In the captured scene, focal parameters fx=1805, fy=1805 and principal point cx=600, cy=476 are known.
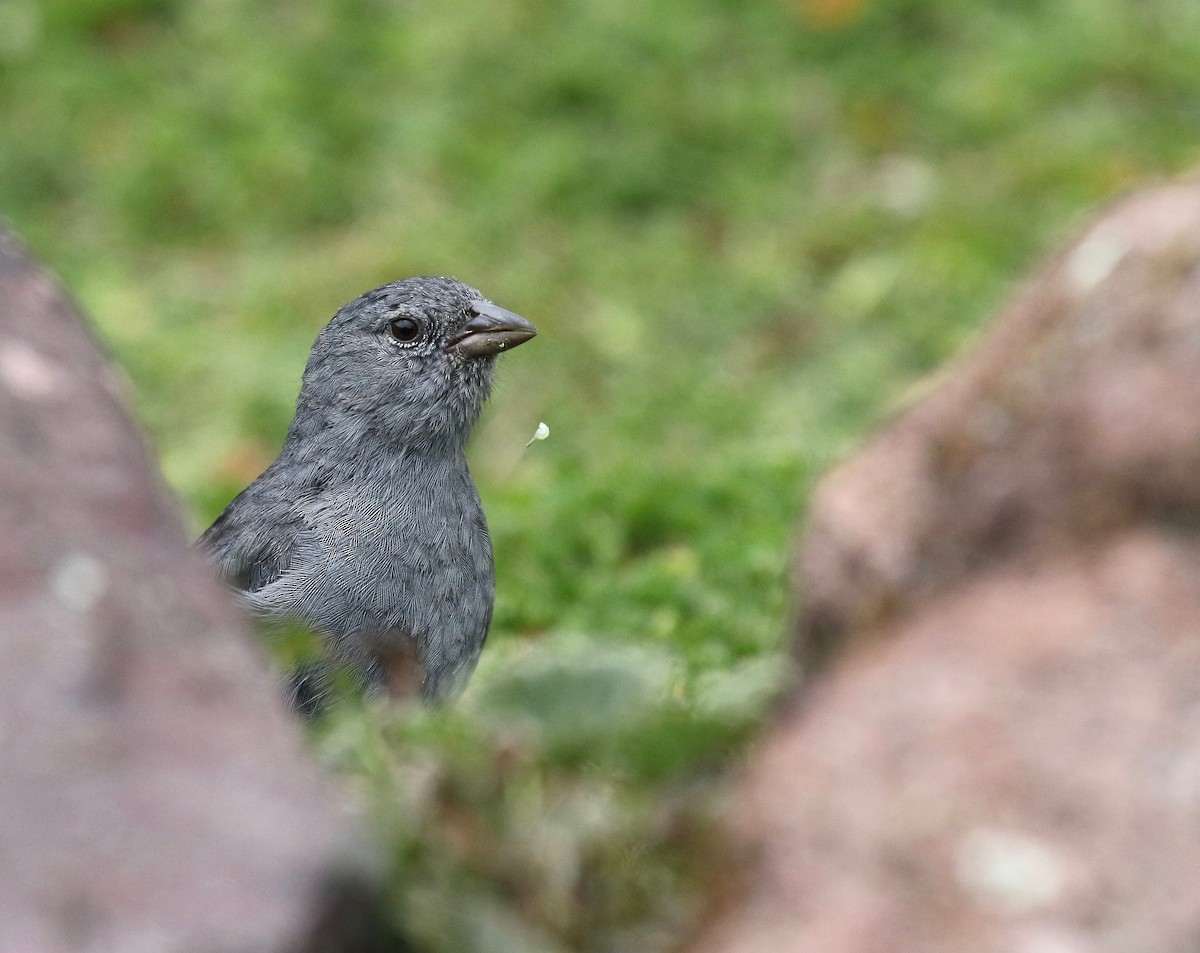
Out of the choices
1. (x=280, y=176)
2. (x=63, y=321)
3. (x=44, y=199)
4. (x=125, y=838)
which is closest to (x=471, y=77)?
(x=280, y=176)

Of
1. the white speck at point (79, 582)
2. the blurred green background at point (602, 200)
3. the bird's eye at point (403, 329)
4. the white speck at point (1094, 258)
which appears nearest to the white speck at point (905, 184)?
the blurred green background at point (602, 200)

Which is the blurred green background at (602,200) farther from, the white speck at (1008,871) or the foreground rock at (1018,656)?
the white speck at (1008,871)

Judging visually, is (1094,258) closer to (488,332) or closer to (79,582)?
(79,582)

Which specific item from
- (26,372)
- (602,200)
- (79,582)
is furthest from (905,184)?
(79,582)

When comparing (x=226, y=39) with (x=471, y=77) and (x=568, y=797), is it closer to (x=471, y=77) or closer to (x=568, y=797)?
(x=471, y=77)

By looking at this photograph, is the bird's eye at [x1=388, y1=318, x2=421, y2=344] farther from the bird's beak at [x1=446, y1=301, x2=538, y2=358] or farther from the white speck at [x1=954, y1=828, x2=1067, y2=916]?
the white speck at [x1=954, y1=828, x2=1067, y2=916]

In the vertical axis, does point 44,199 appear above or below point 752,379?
above

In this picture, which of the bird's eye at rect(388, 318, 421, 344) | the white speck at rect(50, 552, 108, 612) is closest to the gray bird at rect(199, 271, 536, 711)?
the bird's eye at rect(388, 318, 421, 344)
